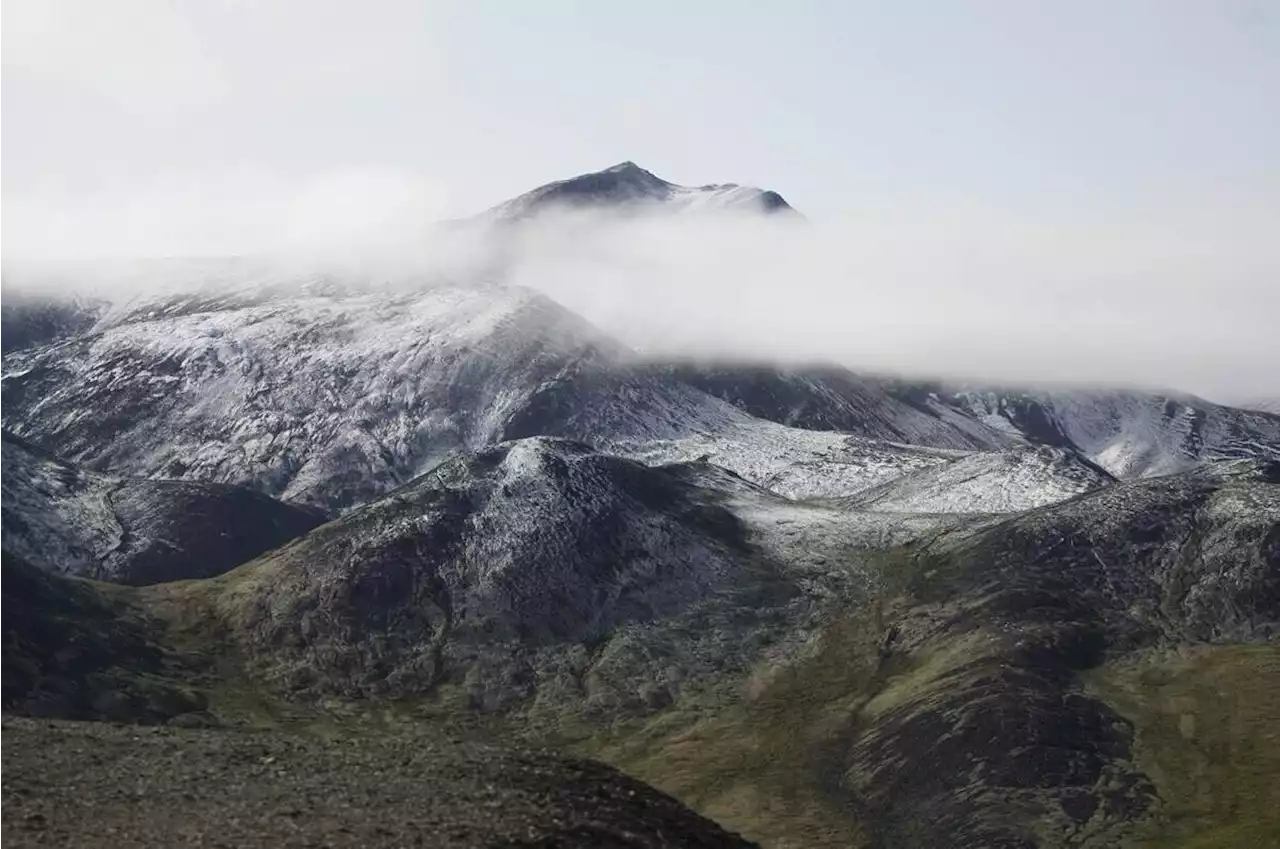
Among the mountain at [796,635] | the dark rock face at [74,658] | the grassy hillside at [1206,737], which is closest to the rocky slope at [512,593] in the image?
the mountain at [796,635]

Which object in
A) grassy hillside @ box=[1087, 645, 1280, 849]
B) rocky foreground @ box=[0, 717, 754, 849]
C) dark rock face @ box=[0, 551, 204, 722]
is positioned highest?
rocky foreground @ box=[0, 717, 754, 849]

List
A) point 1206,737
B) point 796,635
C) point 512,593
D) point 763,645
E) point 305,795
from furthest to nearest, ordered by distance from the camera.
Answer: point 512,593
point 796,635
point 763,645
point 1206,737
point 305,795

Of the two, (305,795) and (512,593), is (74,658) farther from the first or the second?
(305,795)

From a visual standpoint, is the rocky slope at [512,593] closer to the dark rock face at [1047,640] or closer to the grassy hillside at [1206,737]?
the dark rock face at [1047,640]

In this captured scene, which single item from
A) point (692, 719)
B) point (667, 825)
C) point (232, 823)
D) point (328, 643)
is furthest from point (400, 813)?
point (328, 643)

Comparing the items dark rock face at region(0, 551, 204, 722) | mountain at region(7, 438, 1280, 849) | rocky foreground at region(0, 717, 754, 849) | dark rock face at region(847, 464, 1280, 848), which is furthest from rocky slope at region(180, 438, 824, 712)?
rocky foreground at region(0, 717, 754, 849)

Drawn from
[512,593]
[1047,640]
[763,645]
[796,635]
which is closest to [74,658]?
[512,593]

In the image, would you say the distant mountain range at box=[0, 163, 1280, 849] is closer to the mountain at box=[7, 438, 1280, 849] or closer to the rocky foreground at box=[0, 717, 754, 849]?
the mountain at box=[7, 438, 1280, 849]
